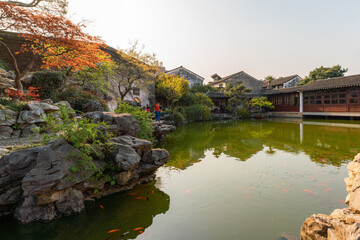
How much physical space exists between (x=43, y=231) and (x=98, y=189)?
3.21 feet

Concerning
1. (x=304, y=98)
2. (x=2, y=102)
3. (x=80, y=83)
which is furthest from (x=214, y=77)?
(x=2, y=102)

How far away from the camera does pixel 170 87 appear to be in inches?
696

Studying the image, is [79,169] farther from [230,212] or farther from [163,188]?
[230,212]

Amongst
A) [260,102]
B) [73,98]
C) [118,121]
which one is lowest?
[118,121]

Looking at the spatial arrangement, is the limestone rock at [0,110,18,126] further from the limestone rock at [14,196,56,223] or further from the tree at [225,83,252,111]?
the tree at [225,83,252,111]

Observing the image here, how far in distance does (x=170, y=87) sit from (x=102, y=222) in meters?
15.7

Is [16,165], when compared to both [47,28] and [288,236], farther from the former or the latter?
[47,28]

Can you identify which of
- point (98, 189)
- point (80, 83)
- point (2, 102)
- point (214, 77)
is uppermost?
point (214, 77)

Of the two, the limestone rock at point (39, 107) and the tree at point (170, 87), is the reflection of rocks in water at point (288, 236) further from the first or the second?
the tree at point (170, 87)

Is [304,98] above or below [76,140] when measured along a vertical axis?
above

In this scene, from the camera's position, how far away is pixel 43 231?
97.3 inches

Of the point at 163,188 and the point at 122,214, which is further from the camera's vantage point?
the point at 163,188

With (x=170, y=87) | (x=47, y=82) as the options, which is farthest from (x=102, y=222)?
(x=170, y=87)

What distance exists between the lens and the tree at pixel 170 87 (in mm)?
17688
